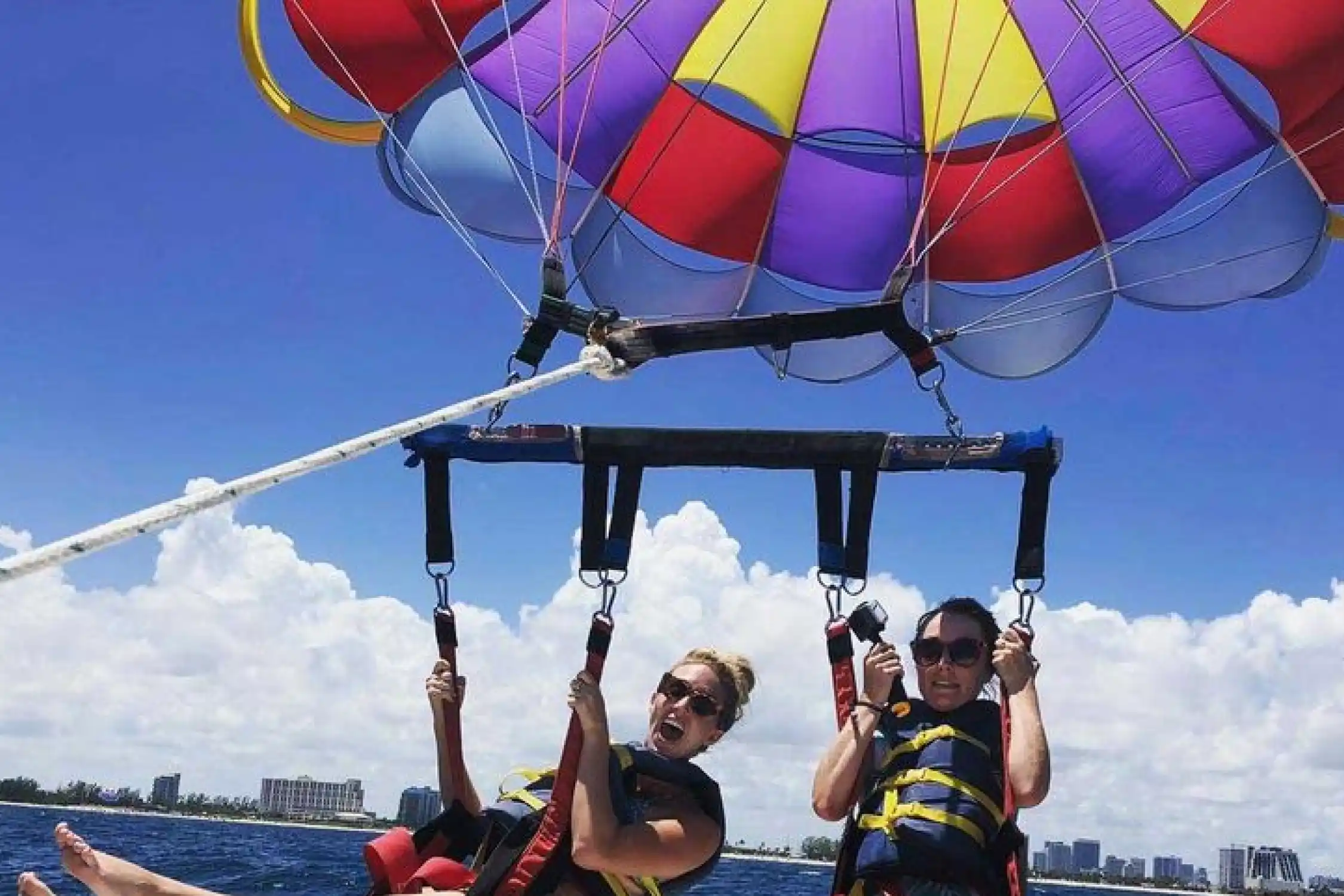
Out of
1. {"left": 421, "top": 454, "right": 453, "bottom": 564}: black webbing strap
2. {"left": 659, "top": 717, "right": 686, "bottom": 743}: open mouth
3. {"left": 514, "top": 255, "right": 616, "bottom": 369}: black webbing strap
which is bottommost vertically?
{"left": 659, "top": 717, "right": 686, "bottom": 743}: open mouth

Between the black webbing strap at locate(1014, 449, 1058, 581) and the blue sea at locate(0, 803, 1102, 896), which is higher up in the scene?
the black webbing strap at locate(1014, 449, 1058, 581)

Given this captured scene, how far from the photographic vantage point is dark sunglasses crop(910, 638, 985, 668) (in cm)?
430

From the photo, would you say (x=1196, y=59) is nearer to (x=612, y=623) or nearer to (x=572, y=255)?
(x=572, y=255)

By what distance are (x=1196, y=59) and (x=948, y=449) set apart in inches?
174

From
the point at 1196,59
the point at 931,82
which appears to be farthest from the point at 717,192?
the point at 1196,59

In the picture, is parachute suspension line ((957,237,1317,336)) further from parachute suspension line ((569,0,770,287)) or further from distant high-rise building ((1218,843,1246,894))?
distant high-rise building ((1218,843,1246,894))

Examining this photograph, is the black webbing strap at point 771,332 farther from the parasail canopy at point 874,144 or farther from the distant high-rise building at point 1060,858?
the distant high-rise building at point 1060,858

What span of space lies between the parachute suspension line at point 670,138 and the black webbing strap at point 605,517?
366cm

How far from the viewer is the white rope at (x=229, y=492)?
8.70 feet

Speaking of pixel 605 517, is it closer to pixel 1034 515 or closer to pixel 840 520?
pixel 840 520

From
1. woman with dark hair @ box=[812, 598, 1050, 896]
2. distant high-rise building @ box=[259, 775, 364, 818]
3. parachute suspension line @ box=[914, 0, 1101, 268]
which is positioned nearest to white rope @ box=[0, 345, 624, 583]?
woman with dark hair @ box=[812, 598, 1050, 896]

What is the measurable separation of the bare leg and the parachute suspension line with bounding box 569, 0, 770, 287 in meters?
4.79

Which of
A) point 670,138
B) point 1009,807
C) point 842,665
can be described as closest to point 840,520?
point 842,665

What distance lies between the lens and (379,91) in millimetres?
7438
